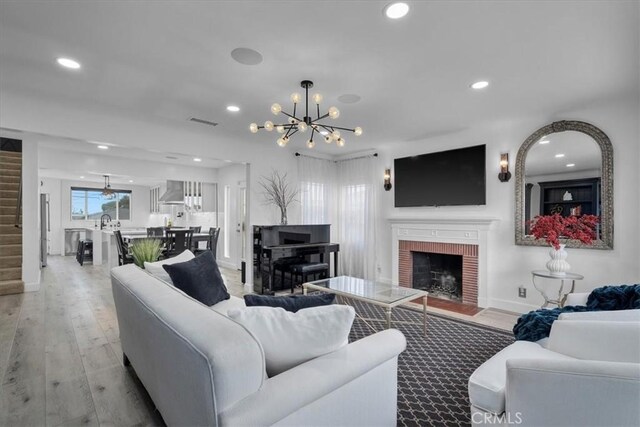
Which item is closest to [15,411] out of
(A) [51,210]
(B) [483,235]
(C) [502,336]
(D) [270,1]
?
(D) [270,1]

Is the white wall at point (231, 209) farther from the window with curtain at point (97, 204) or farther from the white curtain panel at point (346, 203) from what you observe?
the window with curtain at point (97, 204)

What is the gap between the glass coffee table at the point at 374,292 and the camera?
117 inches

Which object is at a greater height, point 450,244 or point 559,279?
point 450,244

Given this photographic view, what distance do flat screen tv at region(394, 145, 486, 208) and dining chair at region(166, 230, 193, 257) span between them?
3.88 m

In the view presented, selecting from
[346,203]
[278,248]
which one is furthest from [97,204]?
[346,203]

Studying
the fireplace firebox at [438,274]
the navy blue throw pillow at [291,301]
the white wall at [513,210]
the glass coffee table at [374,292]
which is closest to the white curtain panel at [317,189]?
the white wall at [513,210]

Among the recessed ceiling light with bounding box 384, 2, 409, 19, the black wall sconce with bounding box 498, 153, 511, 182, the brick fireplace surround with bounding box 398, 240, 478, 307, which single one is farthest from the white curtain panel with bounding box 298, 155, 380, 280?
the recessed ceiling light with bounding box 384, 2, 409, 19

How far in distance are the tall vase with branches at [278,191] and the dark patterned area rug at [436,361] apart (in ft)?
7.54

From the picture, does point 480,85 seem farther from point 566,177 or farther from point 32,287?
point 32,287

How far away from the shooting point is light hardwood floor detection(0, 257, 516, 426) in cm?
189

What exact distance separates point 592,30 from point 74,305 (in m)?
5.98

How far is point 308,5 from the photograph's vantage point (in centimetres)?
194

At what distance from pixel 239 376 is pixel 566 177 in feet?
14.3

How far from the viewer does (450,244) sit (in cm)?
468
